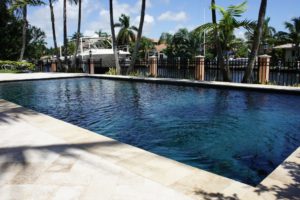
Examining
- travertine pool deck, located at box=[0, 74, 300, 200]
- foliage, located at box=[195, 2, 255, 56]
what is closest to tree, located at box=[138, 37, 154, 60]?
foliage, located at box=[195, 2, 255, 56]

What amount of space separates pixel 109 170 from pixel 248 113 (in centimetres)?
617

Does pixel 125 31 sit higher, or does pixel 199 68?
pixel 125 31

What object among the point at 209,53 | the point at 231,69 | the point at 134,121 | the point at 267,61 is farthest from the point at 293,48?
the point at 134,121

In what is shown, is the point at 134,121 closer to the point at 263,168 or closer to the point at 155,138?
the point at 155,138

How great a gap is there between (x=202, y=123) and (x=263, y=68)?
9344 millimetres

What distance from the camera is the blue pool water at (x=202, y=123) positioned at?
518 cm

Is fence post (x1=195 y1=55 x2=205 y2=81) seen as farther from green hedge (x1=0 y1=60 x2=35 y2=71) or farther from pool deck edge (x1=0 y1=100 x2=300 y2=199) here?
green hedge (x1=0 y1=60 x2=35 y2=71)

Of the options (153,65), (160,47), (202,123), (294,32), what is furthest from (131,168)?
(160,47)

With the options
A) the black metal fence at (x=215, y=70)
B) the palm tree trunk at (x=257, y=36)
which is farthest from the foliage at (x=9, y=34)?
the palm tree trunk at (x=257, y=36)

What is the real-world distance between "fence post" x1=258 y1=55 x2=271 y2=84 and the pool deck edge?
11.5m

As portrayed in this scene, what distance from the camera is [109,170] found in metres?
3.99

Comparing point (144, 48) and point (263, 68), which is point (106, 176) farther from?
point (144, 48)

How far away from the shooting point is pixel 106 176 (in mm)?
3801

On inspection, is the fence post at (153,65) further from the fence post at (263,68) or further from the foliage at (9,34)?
the foliage at (9,34)
